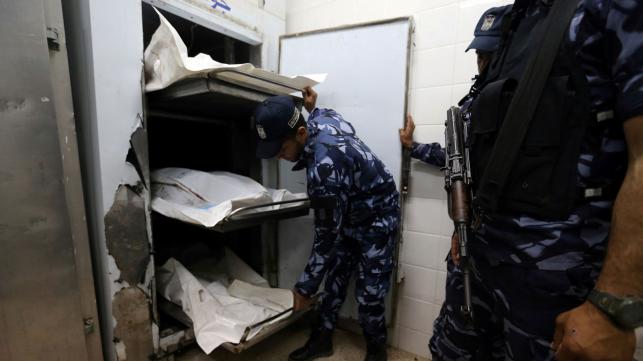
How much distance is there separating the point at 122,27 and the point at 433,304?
1.50 m

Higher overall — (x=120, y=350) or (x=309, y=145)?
(x=309, y=145)

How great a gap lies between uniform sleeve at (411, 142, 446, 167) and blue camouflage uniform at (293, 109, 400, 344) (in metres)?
0.15

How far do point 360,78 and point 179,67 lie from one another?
27.5 inches

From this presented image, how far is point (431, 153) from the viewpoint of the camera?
1185 mm

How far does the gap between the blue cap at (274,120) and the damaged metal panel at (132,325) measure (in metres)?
0.65

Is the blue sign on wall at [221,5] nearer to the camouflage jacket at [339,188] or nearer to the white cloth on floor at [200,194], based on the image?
the camouflage jacket at [339,188]

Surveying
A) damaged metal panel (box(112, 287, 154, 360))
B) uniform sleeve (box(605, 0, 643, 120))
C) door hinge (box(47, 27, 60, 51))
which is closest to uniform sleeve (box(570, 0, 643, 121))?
uniform sleeve (box(605, 0, 643, 120))

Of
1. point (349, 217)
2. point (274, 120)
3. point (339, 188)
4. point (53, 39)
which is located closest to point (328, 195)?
point (339, 188)

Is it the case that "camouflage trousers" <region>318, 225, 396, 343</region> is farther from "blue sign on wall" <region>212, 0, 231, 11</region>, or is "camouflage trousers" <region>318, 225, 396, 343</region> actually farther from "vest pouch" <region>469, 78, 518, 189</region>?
"blue sign on wall" <region>212, 0, 231, 11</region>

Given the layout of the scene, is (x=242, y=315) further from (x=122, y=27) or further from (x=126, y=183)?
(x=122, y=27)

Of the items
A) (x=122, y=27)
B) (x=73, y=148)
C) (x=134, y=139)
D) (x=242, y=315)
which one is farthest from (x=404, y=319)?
(x=122, y=27)

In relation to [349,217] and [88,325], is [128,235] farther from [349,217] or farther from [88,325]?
[349,217]

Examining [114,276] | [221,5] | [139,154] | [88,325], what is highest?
[221,5]

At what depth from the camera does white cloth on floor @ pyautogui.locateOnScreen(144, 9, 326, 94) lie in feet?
2.99
